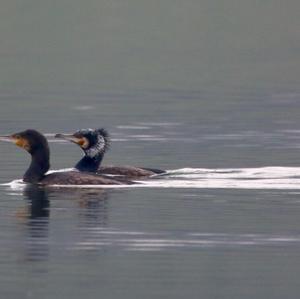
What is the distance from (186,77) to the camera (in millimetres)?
65312

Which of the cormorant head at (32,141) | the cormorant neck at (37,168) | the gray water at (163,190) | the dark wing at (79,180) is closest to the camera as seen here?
the gray water at (163,190)

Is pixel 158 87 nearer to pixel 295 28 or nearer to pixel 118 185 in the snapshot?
pixel 118 185

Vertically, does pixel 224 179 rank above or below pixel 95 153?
below

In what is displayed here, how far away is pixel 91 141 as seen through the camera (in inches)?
1267

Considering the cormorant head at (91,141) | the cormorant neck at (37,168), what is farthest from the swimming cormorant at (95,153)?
the cormorant neck at (37,168)

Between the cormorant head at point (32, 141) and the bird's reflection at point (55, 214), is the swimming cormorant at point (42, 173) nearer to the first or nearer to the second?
the cormorant head at point (32, 141)

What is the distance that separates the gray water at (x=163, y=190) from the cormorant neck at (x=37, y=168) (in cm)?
35

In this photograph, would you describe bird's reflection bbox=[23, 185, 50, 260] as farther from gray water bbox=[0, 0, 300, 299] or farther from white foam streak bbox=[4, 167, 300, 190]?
white foam streak bbox=[4, 167, 300, 190]

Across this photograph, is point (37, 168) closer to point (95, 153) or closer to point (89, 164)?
point (89, 164)

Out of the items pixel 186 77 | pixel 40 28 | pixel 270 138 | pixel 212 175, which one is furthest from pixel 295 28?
pixel 212 175

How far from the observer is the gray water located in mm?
22016

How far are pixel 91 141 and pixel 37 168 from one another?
6.18 feet

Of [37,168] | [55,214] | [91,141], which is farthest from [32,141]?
[55,214]

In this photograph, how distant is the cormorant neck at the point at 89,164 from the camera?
3184 centimetres
